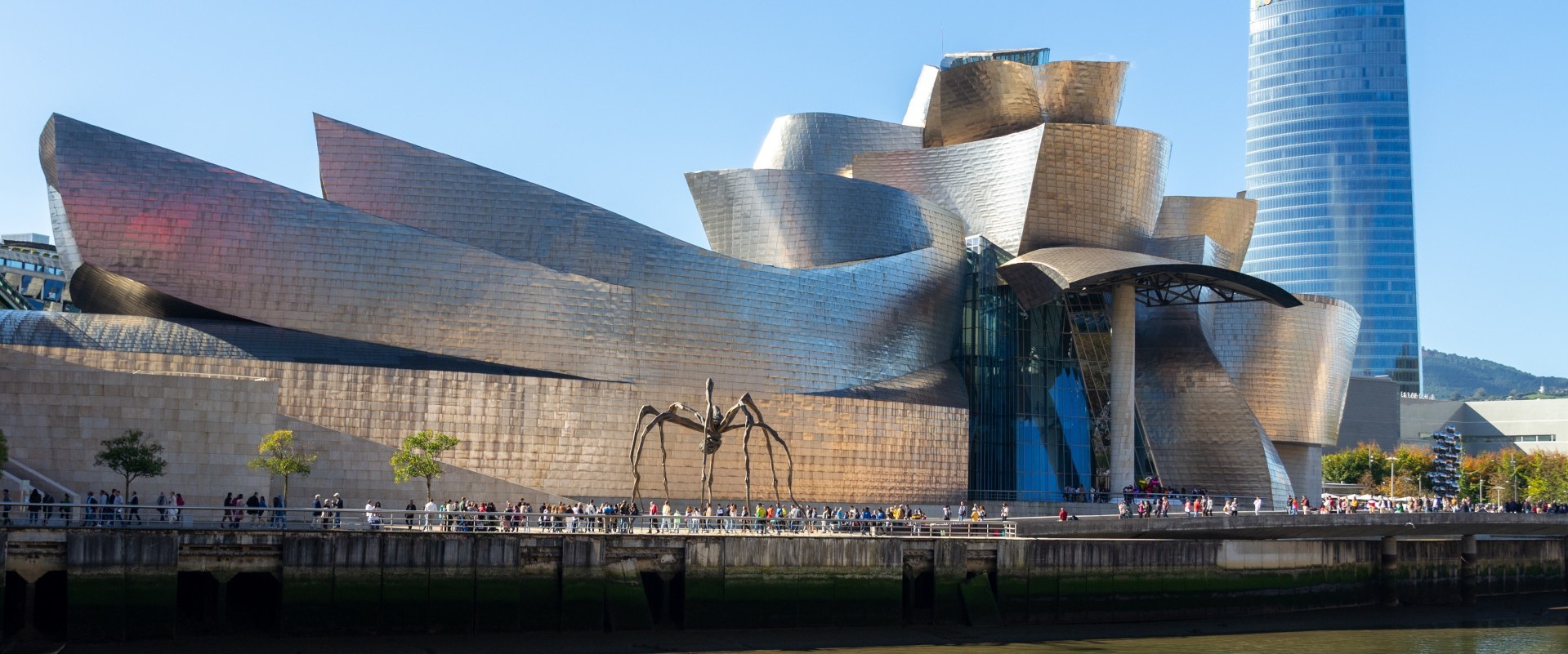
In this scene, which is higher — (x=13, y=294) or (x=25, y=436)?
(x=13, y=294)

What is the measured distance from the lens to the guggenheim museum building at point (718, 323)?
37594 millimetres

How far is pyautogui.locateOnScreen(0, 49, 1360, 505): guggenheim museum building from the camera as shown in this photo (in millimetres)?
37594

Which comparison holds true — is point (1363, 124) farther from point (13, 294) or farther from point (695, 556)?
point (695, 556)

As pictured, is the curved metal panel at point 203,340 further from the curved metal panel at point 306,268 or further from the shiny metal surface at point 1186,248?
the shiny metal surface at point 1186,248

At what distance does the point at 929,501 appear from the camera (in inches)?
1784

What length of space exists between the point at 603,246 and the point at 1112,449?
61.1 ft

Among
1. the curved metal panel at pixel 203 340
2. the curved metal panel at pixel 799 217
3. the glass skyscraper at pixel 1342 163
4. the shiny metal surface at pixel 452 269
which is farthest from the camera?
the glass skyscraper at pixel 1342 163

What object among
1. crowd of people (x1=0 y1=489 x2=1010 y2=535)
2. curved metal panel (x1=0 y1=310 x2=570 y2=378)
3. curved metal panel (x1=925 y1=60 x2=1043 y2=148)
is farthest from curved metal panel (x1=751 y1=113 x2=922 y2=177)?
crowd of people (x1=0 y1=489 x2=1010 y2=535)

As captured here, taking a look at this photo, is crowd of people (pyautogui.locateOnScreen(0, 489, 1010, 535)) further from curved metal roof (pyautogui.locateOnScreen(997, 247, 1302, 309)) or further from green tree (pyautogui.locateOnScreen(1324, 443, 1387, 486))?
green tree (pyautogui.locateOnScreen(1324, 443, 1387, 486))

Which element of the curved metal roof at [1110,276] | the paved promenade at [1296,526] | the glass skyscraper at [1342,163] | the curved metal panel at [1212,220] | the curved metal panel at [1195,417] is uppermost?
the glass skyscraper at [1342,163]

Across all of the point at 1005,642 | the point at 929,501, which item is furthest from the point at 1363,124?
the point at 1005,642

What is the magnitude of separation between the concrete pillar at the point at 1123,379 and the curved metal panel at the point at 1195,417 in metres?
4.18

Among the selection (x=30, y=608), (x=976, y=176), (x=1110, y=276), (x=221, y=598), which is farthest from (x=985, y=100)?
(x=30, y=608)

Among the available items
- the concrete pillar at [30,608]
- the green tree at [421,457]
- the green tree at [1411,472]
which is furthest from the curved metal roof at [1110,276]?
the green tree at [1411,472]
